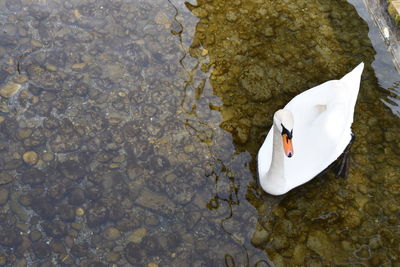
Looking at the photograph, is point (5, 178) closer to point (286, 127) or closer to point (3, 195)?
point (3, 195)

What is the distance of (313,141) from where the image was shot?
14.1ft

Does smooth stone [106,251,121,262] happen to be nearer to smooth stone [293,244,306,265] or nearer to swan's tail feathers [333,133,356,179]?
smooth stone [293,244,306,265]

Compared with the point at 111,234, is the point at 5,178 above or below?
below

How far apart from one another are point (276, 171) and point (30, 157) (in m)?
2.56

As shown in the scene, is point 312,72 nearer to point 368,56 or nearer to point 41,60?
point 368,56

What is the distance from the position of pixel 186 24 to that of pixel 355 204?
3.15 meters

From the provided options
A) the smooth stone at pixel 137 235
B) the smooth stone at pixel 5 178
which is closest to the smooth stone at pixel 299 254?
the smooth stone at pixel 137 235

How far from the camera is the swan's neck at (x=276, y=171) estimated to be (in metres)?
3.95

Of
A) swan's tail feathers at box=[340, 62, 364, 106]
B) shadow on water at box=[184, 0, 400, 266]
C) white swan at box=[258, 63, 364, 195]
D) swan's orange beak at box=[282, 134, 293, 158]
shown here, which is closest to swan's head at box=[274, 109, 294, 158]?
swan's orange beak at box=[282, 134, 293, 158]

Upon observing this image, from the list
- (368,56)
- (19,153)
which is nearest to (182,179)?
(19,153)

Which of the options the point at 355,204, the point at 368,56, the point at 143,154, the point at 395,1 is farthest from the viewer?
the point at 368,56

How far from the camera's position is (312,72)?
552 cm

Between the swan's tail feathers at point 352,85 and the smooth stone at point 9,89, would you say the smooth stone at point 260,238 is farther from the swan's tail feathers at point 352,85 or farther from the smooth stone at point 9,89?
the smooth stone at point 9,89

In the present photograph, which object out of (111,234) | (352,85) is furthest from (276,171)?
(111,234)
